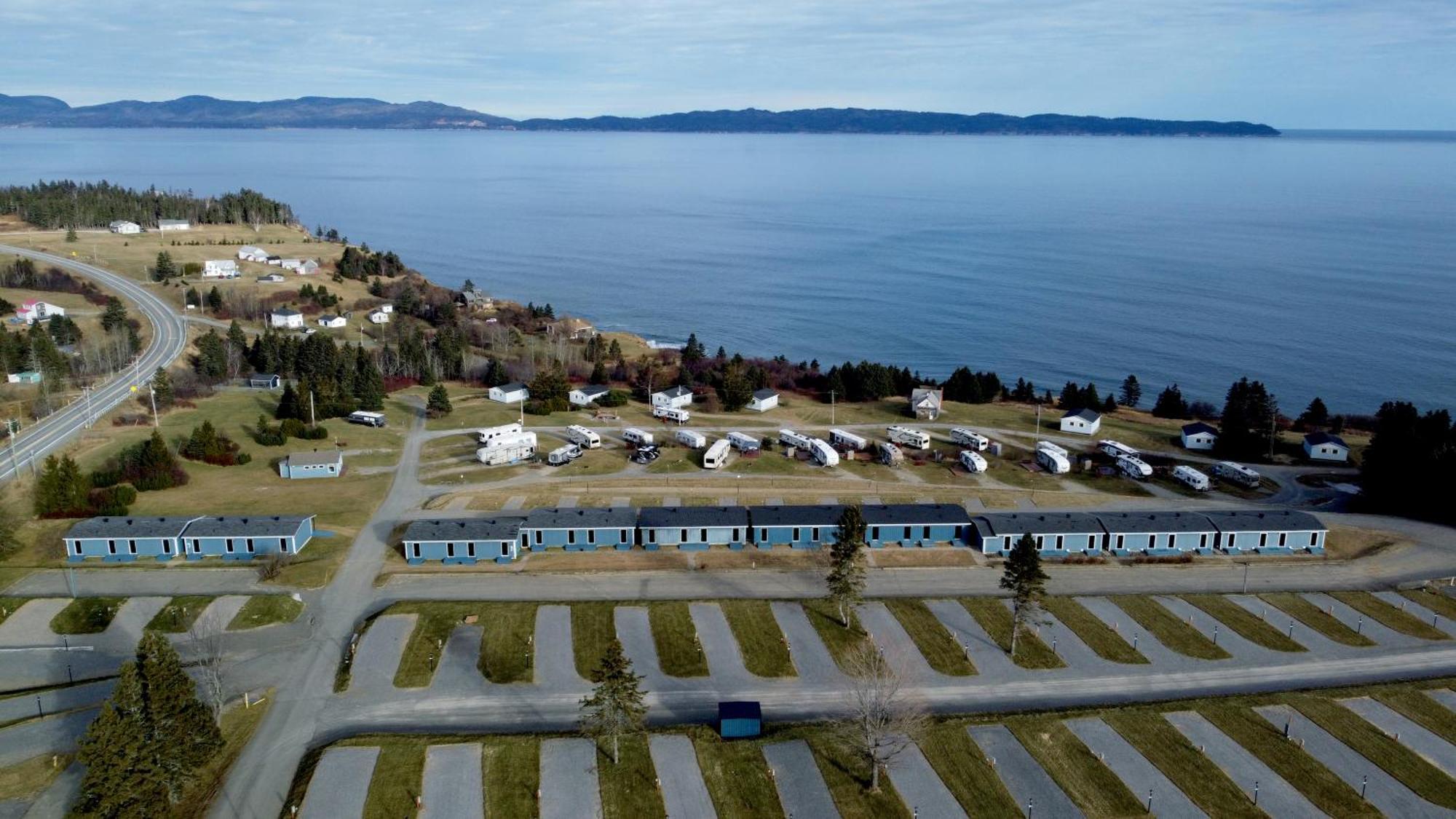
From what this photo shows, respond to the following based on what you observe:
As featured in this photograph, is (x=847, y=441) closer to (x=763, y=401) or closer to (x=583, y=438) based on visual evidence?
(x=763, y=401)

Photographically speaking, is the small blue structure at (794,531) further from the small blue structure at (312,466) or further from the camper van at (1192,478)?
the small blue structure at (312,466)

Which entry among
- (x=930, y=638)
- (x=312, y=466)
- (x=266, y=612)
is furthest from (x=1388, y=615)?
(x=312, y=466)

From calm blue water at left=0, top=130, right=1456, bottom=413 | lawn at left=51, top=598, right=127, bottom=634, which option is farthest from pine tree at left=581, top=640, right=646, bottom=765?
calm blue water at left=0, top=130, right=1456, bottom=413

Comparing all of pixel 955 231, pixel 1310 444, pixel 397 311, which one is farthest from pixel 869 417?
pixel 955 231

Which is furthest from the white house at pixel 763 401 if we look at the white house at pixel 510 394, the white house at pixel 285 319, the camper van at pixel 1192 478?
the white house at pixel 285 319

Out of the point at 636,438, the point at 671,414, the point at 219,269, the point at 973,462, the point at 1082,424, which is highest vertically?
the point at 219,269

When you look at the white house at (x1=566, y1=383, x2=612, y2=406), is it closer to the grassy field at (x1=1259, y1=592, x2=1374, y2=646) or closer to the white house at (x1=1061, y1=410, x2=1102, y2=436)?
the white house at (x1=1061, y1=410, x2=1102, y2=436)

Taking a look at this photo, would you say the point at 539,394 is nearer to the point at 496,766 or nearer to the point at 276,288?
the point at 496,766
